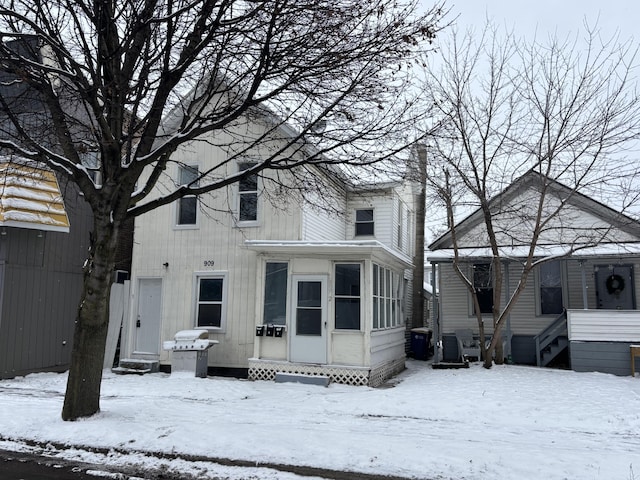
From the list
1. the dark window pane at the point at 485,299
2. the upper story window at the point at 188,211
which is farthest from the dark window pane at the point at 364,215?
the upper story window at the point at 188,211

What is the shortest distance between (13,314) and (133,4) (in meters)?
8.77

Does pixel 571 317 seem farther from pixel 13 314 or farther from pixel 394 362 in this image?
pixel 13 314

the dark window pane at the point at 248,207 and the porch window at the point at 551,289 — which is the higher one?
the dark window pane at the point at 248,207

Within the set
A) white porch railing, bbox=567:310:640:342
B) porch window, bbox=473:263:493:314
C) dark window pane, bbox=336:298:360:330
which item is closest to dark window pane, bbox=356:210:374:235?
porch window, bbox=473:263:493:314

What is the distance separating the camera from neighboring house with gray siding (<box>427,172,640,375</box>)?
44.6 ft

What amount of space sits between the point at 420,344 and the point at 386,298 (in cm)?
463

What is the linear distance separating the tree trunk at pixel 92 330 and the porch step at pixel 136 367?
18.7ft

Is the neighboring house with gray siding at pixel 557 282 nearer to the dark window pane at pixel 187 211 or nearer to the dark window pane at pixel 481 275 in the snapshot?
the dark window pane at pixel 481 275

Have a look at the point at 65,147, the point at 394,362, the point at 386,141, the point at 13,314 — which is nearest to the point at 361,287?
the point at 394,362

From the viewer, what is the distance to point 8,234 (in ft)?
39.6

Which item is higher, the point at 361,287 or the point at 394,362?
the point at 361,287

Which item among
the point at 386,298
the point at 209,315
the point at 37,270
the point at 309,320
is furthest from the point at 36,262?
the point at 386,298

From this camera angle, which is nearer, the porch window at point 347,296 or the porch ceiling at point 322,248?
the porch ceiling at point 322,248

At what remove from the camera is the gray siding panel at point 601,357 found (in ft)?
43.5
